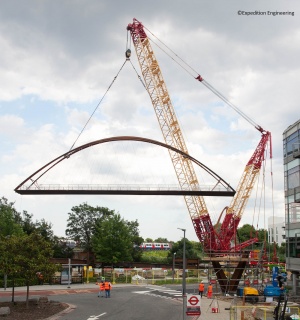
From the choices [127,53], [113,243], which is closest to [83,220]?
[113,243]

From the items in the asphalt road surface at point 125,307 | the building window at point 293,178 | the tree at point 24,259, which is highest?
the building window at point 293,178

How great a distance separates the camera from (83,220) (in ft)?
360

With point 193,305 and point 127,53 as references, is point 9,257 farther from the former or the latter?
point 127,53

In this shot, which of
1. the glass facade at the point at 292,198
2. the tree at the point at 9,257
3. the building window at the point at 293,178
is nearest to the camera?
the tree at the point at 9,257

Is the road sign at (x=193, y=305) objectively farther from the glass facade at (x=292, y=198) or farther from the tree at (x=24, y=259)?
the glass facade at (x=292, y=198)

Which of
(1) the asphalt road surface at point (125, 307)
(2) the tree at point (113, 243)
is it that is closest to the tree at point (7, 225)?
(2) the tree at point (113, 243)

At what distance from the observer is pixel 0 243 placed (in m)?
34.3

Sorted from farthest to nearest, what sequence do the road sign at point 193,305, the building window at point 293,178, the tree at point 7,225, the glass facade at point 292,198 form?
the tree at point 7,225
the building window at point 293,178
the glass facade at point 292,198
the road sign at point 193,305

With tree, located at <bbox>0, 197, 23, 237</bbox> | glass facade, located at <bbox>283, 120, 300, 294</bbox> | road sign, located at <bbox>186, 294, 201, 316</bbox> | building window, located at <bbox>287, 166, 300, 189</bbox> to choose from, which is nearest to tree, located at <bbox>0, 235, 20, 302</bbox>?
road sign, located at <bbox>186, 294, 201, 316</bbox>

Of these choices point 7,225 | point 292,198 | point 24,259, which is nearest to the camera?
point 24,259

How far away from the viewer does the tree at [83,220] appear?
108938mm

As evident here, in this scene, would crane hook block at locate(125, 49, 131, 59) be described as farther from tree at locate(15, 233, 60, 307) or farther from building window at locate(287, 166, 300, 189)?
tree at locate(15, 233, 60, 307)

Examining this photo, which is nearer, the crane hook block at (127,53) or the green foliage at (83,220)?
the crane hook block at (127,53)

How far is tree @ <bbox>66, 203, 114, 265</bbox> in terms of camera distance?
108938mm
